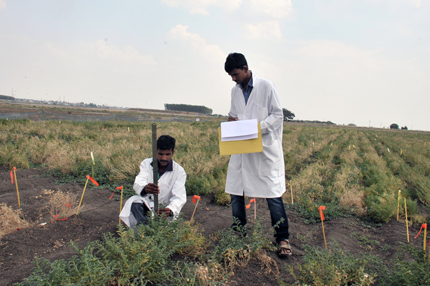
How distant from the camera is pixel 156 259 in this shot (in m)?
2.34

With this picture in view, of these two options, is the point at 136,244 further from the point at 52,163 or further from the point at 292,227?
the point at 52,163

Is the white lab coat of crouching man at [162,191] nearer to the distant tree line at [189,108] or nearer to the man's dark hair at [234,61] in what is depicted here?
the man's dark hair at [234,61]

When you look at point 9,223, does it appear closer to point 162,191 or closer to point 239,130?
point 162,191

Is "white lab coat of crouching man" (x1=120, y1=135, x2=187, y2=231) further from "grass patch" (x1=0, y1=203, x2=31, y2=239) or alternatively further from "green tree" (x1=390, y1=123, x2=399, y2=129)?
"green tree" (x1=390, y1=123, x2=399, y2=129)

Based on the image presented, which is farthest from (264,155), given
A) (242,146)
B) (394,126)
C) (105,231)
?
(394,126)

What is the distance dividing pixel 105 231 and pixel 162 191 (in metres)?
0.87

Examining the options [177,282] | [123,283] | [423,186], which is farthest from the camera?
[423,186]

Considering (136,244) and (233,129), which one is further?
(233,129)

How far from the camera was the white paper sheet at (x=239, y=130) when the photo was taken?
2.83 m

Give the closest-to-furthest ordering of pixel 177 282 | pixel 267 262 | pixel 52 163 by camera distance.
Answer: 1. pixel 177 282
2. pixel 267 262
3. pixel 52 163

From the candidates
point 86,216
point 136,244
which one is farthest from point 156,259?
point 86,216

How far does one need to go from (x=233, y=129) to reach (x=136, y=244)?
1.39 meters

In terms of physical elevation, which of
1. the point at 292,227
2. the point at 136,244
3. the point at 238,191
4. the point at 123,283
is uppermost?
the point at 238,191

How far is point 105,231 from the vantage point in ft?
11.4
